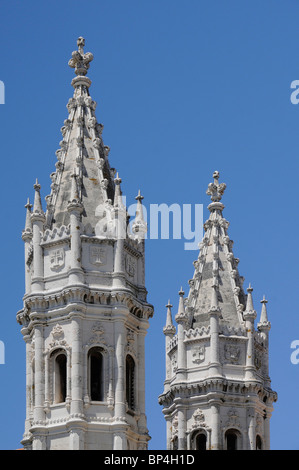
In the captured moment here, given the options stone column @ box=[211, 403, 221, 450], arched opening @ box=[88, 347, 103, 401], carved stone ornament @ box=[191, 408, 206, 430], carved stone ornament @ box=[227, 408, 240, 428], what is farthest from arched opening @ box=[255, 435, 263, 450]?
arched opening @ box=[88, 347, 103, 401]

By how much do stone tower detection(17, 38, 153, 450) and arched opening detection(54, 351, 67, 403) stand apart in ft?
0.16

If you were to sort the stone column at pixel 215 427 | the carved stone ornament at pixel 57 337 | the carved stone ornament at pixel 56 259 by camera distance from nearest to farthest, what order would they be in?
the carved stone ornament at pixel 57 337, the carved stone ornament at pixel 56 259, the stone column at pixel 215 427

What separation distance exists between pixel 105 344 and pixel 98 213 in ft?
22.6

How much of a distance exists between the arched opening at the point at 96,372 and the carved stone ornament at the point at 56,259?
15.1 feet

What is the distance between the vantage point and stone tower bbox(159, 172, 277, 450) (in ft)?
388

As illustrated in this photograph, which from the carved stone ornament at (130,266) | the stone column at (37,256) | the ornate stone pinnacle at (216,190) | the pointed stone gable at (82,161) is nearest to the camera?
the stone column at (37,256)

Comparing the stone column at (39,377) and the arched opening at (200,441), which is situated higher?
the stone column at (39,377)

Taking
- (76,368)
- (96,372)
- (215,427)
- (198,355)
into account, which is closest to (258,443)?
(215,427)

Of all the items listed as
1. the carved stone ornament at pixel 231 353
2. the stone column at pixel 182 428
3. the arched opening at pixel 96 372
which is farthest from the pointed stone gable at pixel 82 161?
the stone column at pixel 182 428

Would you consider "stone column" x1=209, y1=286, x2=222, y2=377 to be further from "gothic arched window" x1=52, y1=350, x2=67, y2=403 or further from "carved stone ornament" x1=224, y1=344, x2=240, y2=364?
"gothic arched window" x1=52, y1=350, x2=67, y2=403

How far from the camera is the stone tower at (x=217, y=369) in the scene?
118m

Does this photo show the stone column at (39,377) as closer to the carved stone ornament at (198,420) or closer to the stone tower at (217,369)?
the stone tower at (217,369)

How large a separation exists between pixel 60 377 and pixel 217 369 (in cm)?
972

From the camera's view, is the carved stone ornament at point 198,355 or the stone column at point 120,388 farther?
the carved stone ornament at point 198,355
